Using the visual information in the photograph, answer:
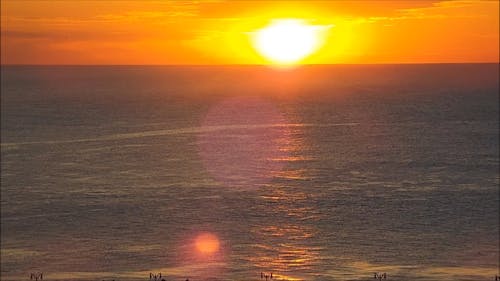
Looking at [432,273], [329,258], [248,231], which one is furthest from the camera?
[248,231]

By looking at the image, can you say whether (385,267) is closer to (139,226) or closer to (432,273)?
(432,273)

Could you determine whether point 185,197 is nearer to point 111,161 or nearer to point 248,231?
point 248,231

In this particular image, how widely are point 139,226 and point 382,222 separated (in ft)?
108

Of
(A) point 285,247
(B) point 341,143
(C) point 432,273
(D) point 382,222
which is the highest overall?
(B) point 341,143

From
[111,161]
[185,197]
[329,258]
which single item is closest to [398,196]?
[185,197]

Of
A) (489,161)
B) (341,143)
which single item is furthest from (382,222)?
(341,143)

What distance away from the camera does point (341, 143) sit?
198750mm

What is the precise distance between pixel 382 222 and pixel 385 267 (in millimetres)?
26550

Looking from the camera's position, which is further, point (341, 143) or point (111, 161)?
point (341, 143)

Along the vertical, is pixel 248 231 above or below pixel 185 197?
below

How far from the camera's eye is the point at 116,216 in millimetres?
119688

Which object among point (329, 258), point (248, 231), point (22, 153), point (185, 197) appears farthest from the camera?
point (22, 153)

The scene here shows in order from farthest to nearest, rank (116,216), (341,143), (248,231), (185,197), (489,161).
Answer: (341,143), (489,161), (185,197), (116,216), (248,231)

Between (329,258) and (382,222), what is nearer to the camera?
(329,258)
